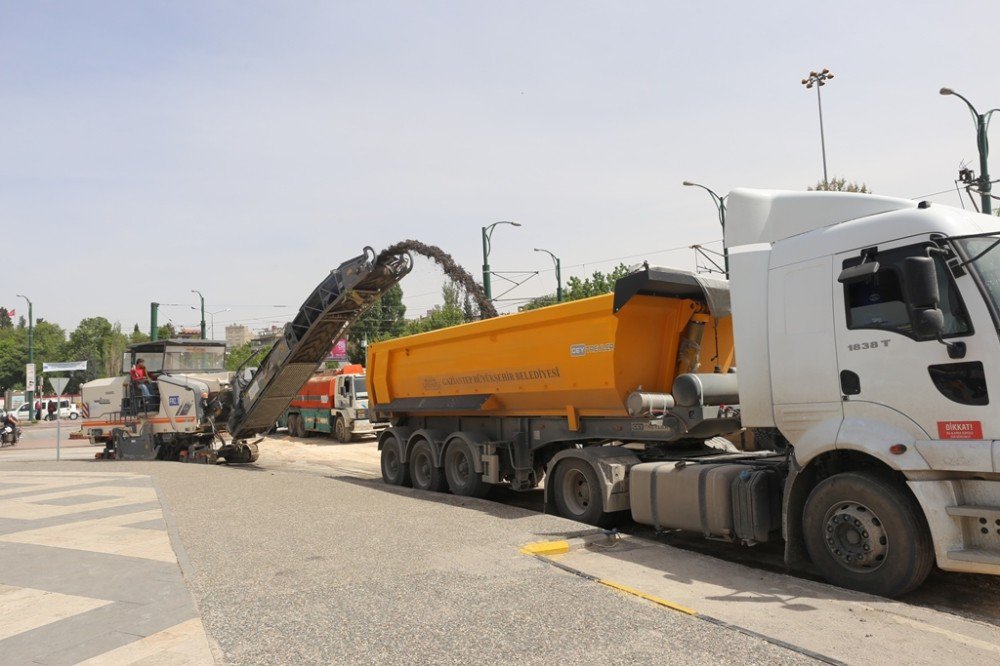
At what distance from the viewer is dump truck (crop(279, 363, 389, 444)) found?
2552cm

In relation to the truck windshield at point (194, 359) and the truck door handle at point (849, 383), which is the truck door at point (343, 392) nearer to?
the truck windshield at point (194, 359)

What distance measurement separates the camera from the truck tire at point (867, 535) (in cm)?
547

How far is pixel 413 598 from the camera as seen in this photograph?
216 inches

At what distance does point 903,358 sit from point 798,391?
37.0 inches

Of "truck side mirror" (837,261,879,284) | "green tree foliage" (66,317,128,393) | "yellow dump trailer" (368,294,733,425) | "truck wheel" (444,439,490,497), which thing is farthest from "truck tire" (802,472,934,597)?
"green tree foliage" (66,317,128,393)

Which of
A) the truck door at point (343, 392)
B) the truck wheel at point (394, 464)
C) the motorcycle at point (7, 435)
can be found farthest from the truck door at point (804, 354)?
the motorcycle at point (7, 435)

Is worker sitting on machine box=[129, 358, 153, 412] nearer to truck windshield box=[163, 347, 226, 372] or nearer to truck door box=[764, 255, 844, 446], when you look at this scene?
truck windshield box=[163, 347, 226, 372]

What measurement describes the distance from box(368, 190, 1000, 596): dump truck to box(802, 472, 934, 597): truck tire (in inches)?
0.5

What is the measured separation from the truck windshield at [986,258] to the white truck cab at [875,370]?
10 mm

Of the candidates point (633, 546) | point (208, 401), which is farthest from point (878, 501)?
point (208, 401)

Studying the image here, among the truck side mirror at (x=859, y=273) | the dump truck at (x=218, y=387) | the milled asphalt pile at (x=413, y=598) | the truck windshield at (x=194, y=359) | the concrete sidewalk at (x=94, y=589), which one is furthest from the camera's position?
the truck windshield at (x=194, y=359)

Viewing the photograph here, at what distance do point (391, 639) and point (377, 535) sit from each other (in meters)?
2.98

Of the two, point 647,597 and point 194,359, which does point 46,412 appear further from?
A: point 647,597

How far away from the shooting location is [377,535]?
761cm
